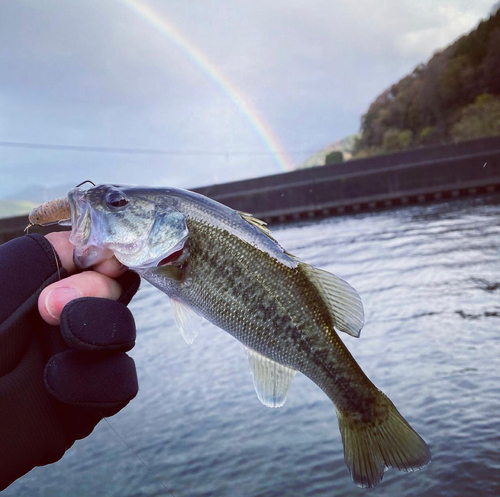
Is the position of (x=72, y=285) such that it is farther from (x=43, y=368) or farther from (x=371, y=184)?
(x=371, y=184)

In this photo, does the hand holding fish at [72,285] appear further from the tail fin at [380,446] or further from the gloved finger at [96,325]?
the tail fin at [380,446]

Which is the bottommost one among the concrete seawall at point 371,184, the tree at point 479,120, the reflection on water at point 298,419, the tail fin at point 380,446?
the reflection on water at point 298,419

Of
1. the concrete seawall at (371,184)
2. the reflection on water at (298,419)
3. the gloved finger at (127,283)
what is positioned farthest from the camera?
the concrete seawall at (371,184)

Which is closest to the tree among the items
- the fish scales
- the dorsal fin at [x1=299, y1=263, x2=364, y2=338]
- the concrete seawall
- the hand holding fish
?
the concrete seawall

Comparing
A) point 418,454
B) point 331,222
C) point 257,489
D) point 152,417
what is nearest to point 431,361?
point 257,489

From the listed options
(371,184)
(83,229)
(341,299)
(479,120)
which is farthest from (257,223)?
(479,120)

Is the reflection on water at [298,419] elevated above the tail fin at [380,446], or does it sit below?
below

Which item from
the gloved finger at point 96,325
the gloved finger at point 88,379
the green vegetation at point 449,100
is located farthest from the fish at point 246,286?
the green vegetation at point 449,100
